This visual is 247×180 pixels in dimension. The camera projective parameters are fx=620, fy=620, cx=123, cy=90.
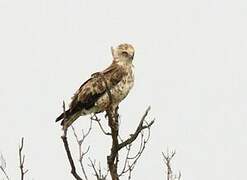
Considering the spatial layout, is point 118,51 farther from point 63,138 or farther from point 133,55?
point 63,138

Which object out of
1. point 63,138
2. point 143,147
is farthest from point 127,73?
point 63,138

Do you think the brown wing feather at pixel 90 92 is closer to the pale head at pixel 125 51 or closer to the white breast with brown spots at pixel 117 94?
the white breast with brown spots at pixel 117 94

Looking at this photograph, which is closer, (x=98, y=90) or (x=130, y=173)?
(x=130, y=173)

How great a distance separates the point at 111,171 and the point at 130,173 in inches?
23.6

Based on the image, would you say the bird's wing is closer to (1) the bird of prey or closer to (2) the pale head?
(1) the bird of prey

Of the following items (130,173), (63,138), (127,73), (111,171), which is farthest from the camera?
(127,73)

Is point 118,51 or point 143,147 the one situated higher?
point 118,51

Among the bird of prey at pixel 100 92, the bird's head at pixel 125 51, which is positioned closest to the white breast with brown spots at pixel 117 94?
the bird of prey at pixel 100 92

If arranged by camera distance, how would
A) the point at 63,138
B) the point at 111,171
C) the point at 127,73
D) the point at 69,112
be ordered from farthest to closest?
the point at 127,73 < the point at 69,112 < the point at 111,171 < the point at 63,138

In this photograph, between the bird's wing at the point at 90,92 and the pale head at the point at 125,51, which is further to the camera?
the pale head at the point at 125,51

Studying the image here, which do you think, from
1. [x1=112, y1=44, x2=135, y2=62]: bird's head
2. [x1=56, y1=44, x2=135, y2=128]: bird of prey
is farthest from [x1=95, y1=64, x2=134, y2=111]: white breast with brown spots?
[x1=112, y1=44, x2=135, y2=62]: bird's head

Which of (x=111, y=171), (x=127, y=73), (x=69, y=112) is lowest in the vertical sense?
(x=111, y=171)

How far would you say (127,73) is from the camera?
9.20m

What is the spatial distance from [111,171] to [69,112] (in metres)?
3.47
